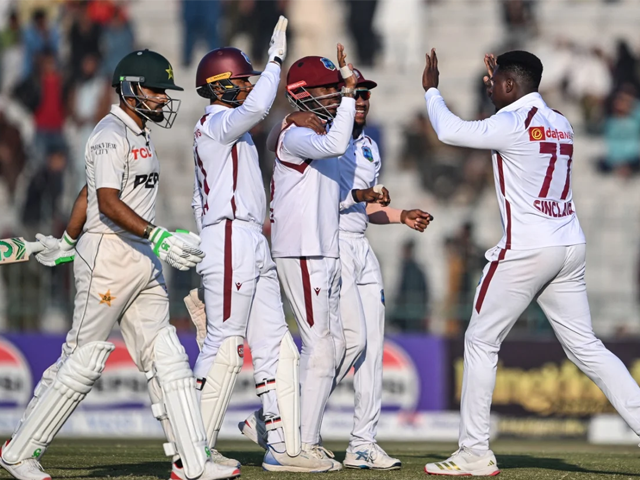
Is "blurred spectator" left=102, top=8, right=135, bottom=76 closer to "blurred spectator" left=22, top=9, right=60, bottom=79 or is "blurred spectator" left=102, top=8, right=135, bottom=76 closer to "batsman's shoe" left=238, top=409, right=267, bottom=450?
"blurred spectator" left=22, top=9, right=60, bottom=79

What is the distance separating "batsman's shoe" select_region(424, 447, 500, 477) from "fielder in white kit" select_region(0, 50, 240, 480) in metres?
1.48

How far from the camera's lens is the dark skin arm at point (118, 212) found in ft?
18.5

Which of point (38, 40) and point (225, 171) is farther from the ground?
point (38, 40)

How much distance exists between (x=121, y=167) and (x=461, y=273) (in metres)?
9.16

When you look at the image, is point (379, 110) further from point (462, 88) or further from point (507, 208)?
point (507, 208)

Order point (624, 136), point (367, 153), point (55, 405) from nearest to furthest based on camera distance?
point (55, 405)
point (367, 153)
point (624, 136)

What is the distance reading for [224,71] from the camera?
21.8 ft

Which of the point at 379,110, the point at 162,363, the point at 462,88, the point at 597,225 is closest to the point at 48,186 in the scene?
the point at 379,110

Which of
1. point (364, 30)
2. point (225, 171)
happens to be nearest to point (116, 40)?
point (364, 30)

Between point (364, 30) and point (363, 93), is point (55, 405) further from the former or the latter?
point (364, 30)

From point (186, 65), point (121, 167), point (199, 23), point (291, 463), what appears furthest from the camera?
point (186, 65)

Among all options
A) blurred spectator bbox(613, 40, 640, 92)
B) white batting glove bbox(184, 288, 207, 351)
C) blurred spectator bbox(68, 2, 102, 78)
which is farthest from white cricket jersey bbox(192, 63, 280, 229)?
blurred spectator bbox(68, 2, 102, 78)

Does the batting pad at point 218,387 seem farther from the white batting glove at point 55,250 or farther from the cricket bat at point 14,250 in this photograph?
the cricket bat at point 14,250

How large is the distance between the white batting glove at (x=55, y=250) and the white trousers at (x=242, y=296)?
32.0 inches
